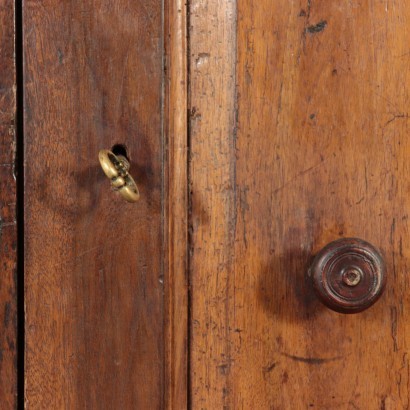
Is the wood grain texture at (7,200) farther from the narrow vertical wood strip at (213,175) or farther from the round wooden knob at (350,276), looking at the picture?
the round wooden knob at (350,276)

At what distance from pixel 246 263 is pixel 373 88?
19 centimetres

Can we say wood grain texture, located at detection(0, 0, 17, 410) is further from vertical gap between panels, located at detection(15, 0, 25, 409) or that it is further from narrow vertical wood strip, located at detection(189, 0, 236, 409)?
narrow vertical wood strip, located at detection(189, 0, 236, 409)

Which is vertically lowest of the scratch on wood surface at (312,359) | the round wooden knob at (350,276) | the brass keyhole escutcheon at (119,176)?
the scratch on wood surface at (312,359)

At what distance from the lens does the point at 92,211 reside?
50 cm

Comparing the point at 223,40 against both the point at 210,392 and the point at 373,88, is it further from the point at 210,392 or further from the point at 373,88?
the point at 210,392

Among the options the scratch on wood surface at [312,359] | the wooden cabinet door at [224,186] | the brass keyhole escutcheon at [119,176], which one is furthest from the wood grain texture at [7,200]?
the scratch on wood surface at [312,359]

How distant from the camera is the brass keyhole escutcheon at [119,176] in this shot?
44 centimetres

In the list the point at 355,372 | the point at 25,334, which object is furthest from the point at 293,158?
the point at 25,334

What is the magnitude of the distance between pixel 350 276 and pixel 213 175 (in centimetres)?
14

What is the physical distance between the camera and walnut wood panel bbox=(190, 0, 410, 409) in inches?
18.4

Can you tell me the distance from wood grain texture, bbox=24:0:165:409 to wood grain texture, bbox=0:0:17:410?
1 cm

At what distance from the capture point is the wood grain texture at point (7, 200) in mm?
502

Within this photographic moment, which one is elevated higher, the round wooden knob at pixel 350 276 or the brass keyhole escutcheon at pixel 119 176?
the brass keyhole escutcheon at pixel 119 176

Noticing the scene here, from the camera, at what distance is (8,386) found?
51 centimetres
